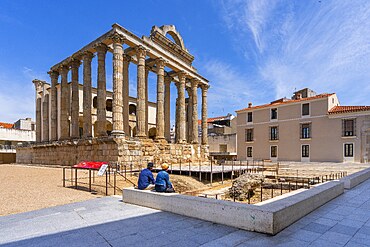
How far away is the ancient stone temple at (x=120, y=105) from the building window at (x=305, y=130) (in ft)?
37.3

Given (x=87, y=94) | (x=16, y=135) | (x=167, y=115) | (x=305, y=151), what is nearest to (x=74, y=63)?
(x=87, y=94)

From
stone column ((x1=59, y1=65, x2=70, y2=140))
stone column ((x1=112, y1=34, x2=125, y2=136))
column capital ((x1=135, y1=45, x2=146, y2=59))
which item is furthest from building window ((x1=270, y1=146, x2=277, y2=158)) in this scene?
stone column ((x1=59, y1=65, x2=70, y2=140))

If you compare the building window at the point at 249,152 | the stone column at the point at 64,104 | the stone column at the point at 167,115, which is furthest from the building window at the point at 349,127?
the stone column at the point at 64,104

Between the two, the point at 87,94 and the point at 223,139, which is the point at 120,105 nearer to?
the point at 87,94

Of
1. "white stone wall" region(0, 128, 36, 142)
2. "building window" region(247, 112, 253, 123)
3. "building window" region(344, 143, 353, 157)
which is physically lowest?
"building window" region(344, 143, 353, 157)

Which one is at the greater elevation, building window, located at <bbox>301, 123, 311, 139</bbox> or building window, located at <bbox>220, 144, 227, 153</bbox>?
building window, located at <bbox>301, 123, 311, 139</bbox>

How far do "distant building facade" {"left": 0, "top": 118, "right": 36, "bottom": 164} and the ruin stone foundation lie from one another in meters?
12.8

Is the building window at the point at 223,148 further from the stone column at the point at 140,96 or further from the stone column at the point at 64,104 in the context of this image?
the stone column at the point at 64,104

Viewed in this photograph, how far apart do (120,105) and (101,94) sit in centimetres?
224

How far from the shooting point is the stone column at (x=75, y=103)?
19.7m

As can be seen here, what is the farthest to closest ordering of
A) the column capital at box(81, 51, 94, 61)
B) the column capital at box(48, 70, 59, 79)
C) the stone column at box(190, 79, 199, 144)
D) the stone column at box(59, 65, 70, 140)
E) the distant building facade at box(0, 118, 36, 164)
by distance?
the distant building facade at box(0, 118, 36, 164) < the stone column at box(190, 79, 199, 144) < the column capital at box(48, 70, 59, 79) < the stone column at box(59, 65, 70, 140) < the column capital at box(81, 51, 94, 61)

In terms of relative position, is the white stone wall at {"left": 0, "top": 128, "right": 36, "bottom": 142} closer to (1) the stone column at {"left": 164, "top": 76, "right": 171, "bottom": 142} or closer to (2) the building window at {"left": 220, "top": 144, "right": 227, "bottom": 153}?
(1) the stone column at {"left": 164, "top": 76, "right": 171, "bottom": 142}

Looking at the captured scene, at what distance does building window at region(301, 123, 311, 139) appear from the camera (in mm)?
26125

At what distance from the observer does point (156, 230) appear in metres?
4.09
